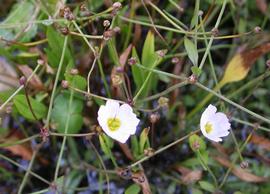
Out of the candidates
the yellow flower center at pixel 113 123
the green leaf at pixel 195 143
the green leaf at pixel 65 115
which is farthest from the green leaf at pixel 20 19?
A: the green leaf at pixel 195 143

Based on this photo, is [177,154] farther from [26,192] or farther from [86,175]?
[26,192]

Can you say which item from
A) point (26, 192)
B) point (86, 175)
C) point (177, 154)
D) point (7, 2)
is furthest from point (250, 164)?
point (7, 2)

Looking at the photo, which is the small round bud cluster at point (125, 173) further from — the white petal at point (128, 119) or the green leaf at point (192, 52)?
the green leaf at point (192, 52)

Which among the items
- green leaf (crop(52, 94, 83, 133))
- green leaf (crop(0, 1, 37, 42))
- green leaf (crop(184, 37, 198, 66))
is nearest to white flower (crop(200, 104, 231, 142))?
green leaf (crop(184, 37, 198, 66))

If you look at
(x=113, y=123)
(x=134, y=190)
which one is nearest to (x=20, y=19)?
(x=113, y=123)

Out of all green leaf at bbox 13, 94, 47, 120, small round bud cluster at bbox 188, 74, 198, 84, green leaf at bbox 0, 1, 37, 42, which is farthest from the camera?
green leaf at bbox 0, 1, 37, 42

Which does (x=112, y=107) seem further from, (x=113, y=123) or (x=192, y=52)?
(x=192, y=52)

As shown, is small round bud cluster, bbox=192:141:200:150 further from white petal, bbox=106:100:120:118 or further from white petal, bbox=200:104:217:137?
white petal, bbox=106:100:120:118

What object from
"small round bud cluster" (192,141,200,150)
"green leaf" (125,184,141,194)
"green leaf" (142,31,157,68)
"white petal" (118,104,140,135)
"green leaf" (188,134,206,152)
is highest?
"green leaf" (142,31,157,68)
